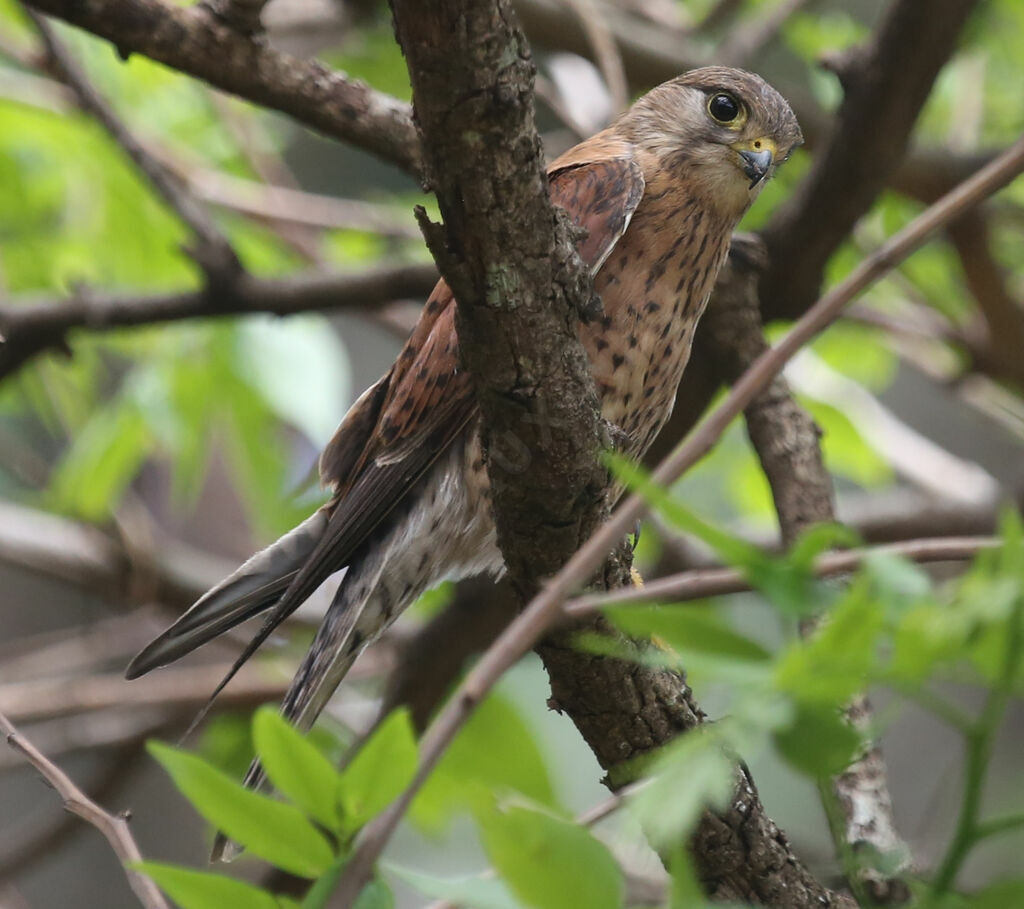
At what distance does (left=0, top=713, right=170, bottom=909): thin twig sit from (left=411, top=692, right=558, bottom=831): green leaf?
165cm

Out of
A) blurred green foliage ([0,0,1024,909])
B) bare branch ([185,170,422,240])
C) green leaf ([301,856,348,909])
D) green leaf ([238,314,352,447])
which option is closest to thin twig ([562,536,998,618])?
blurred green foliage ([0,0,1024,909])

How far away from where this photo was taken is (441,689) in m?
3.78

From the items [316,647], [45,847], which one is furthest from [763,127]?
[45,847]

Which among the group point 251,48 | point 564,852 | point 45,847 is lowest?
point 564,852

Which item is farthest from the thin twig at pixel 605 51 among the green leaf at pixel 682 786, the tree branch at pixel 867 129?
the green leaf at pixel 682 786

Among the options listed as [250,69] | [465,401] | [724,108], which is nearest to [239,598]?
[465,401]

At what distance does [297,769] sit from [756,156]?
2235 mm

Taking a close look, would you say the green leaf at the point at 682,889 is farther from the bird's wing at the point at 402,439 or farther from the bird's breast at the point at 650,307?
the bird's breast at the point at 650,307

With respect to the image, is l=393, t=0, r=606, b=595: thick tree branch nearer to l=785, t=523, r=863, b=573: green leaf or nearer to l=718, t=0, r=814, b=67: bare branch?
l=785, t=523, r=863, b=573: green leaf

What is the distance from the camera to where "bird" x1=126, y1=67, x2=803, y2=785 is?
2559mm

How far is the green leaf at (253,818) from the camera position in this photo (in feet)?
3.35

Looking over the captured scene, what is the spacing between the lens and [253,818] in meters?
1.07

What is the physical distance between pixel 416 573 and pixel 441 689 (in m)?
1.04

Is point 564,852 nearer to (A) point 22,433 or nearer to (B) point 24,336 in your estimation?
(B) point 24,336
